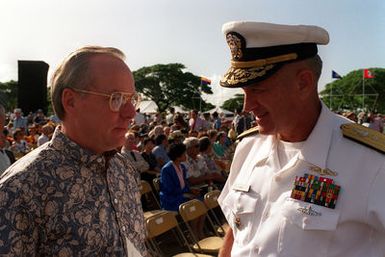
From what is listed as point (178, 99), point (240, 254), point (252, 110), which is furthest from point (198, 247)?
point (178, 99)

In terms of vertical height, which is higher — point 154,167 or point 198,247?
point 198,247

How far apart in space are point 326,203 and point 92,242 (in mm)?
899

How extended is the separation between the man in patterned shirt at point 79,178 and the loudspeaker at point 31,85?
29388 millimetres

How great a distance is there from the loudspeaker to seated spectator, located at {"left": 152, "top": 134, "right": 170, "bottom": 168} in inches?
905

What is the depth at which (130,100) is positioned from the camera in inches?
65.6

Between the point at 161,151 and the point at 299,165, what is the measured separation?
21.6 feet

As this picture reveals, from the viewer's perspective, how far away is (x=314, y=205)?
170 centimetres

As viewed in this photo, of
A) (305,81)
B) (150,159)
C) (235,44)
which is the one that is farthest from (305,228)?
(150,159)

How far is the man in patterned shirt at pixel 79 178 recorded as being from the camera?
138 centimetres

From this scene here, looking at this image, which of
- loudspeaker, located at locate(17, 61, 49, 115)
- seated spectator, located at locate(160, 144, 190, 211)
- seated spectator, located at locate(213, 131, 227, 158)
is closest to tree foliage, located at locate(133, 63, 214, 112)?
loudspeaker, located at locate(17, 61, 49, 115)

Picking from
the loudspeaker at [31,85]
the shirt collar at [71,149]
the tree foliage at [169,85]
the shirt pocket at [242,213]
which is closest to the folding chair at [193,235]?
the shirt pocket at [242,213]

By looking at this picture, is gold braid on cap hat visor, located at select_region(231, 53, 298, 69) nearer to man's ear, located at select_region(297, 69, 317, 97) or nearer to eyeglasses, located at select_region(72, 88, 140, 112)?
man's ear, located at select_region(297, 69, 317, 97)

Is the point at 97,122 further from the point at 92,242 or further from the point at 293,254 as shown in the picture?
the point at 293,254

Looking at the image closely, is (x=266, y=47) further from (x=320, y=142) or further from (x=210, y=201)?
(x=210, y=201)
